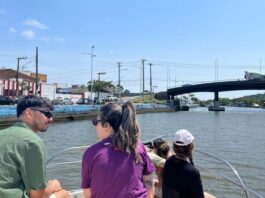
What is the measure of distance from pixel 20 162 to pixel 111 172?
28.3 inches

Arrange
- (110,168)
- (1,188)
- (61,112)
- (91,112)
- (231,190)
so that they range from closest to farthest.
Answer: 1. (1,188)
2. (110,168)
3. (231,190)
4. (61,112)
5. (91,112)

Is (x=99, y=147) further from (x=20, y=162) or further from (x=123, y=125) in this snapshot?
(x=20, y=162)

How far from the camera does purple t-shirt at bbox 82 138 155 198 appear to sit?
3.17 meters

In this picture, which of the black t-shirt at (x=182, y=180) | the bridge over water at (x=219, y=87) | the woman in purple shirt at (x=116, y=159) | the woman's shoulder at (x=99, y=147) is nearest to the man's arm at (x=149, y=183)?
the woman in purple shirt at (x=116, y=159)

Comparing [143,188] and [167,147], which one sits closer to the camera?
[143,188]

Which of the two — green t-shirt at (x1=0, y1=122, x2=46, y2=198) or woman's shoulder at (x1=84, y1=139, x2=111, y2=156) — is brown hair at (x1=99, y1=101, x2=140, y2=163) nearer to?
woman's shoulder at (x1=84, y1=139, x2=111, y2=156)

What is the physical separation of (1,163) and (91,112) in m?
53.0

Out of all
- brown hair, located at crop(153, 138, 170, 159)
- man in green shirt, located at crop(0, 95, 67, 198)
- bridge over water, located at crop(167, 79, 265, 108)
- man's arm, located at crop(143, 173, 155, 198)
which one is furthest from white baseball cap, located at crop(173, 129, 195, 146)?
bridge over water, located at crop(167, 79, 265, 108)

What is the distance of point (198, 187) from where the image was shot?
12.9 feet

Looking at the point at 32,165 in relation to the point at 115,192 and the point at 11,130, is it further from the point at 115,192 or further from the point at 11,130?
the point at 115,192

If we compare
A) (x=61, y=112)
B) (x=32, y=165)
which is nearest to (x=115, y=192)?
(x=32, y=165)

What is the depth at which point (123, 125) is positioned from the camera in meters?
3.24

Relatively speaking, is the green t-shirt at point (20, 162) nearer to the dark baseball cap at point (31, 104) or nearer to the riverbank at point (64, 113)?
the dark baseball cap at point (31, 104)

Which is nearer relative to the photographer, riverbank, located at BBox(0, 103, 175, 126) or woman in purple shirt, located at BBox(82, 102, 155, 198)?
woman in purple shirt, located at BBox(82, 102, 155, 198)
